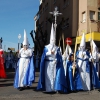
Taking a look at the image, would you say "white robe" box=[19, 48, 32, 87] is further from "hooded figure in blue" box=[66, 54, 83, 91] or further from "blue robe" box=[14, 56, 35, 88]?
"hooded figure in blue" box=[66, 54, 83, 91]

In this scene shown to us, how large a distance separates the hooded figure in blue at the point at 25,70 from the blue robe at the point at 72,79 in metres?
1.37

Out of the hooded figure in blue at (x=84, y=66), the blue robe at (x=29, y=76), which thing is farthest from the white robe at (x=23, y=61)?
the hooded figure in blue at (x=84, y=66)

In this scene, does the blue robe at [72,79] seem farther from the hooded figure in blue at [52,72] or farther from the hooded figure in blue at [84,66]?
the hooded figure in blue at [52,72]

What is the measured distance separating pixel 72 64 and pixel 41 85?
1588 millimetres

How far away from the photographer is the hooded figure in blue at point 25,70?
8.41 metres

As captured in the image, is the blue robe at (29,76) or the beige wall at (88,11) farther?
the beige wall at (88,11)

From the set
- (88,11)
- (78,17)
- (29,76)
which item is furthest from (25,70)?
(78,17)

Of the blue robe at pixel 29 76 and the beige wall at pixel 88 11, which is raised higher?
the beige wall at pixel 88 11

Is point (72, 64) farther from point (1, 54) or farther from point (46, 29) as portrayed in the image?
point (46, 29)

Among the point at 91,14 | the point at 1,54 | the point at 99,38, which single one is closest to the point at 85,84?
the point at 1,54

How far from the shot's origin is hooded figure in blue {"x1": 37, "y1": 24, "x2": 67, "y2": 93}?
25.5 ft

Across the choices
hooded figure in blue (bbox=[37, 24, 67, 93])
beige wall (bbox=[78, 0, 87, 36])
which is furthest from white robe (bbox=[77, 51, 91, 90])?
beige wall (bbox=[78, 0, 87, 36])

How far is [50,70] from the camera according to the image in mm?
7992

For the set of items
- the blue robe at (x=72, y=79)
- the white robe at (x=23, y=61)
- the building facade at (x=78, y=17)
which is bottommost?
the blue robe at (x=72, y=79)
